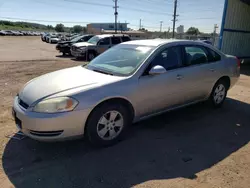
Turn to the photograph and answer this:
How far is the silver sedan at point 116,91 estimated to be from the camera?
9.70 feet

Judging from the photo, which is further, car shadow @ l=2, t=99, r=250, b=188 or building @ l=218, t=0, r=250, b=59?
building @ l=218, t=0, r=250, b=59

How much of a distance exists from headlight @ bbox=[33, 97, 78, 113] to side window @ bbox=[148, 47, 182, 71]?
59.2 inches

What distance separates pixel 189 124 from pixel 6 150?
3.18 m

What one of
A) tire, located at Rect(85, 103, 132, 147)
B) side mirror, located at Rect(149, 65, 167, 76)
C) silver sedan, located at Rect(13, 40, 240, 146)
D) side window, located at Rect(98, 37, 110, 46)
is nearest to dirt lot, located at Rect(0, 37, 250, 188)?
tire, located at Rect(85, 103, 132, 147)

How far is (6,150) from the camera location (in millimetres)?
3299

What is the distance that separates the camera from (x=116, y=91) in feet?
10.7

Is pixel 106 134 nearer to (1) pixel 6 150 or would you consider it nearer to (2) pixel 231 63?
(1) pixel 6 150

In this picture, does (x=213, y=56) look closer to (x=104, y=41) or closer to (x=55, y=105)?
(x=55, y=105)

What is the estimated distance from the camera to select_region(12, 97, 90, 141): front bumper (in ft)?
9.44

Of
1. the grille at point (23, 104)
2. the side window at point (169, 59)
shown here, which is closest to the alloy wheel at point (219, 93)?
the side window at point (169, 59)

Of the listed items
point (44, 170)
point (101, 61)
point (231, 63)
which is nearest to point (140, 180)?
point (44, 170)

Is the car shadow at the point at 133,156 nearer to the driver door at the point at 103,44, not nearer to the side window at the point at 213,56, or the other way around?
the side window at the point at 213,56

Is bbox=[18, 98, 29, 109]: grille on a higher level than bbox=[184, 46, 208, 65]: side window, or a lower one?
lower

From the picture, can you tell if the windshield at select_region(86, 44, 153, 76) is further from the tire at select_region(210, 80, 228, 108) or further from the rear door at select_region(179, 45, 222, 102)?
the tire at select_region(210, 80, 228, 108)
